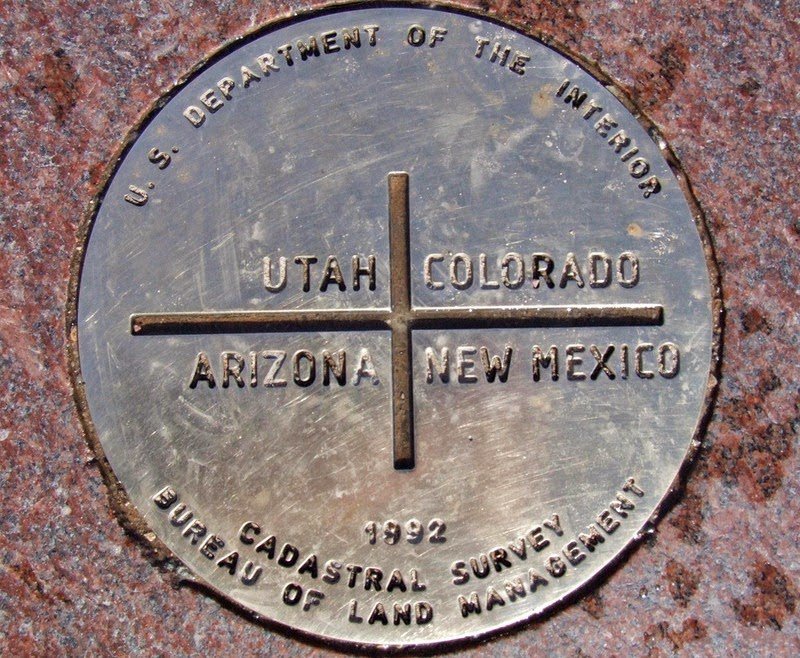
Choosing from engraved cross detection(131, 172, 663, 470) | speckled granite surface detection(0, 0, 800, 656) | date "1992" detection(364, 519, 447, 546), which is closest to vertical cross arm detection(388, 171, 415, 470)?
engraved cross detection(131, 172, 663, 470)

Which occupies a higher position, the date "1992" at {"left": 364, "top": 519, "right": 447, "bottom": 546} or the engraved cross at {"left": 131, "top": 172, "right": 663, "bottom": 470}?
the engraved cross at {"left": 131, "top": 172, "right": 663, "bottom": 470}

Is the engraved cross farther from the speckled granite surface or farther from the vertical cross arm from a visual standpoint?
the speckled granite surface

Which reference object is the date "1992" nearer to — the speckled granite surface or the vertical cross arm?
the vertical cross arm

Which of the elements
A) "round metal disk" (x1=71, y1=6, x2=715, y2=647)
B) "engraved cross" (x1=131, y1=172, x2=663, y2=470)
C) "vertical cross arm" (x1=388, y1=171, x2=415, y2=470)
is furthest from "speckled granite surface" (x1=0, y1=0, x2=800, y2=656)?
"vertical cross arm" (x1=388, y1=171, x2=415, y2=470)

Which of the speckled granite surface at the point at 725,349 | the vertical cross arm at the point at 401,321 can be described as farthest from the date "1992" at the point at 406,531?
the speckled granite surface at the point at 725,349

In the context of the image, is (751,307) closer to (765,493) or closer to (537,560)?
(765,493)

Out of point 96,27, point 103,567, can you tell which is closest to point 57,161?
point 96,27
